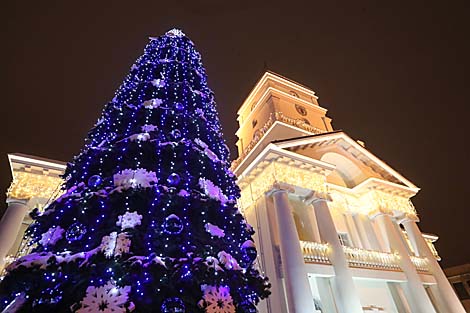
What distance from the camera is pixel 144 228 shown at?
582 cm

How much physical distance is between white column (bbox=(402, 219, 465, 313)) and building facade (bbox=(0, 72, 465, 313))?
0.05 metres

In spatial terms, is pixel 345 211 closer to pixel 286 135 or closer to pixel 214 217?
pixel 286 135

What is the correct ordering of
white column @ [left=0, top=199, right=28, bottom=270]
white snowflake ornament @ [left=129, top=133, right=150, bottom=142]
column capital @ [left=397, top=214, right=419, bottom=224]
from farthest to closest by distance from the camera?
column capital @ [left=397, top=214, right=419, bottom=224], white column @ [left=0, top=199, right=28, bottom=270], white snowflake ornament @ [left=129, top=133, right=150, bottom=142]

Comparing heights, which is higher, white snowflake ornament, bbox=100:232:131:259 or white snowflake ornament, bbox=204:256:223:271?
white snowflake ornament, bbox=100:232:131:259

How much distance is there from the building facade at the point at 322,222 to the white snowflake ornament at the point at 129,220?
16.7 feet

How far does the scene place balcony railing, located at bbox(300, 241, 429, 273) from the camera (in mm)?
11695

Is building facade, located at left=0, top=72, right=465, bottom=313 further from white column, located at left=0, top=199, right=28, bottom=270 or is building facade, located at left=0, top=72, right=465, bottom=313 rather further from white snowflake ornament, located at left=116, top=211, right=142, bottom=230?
white snowflake ornament, located at left=116, top=211, right=142, bottom=230

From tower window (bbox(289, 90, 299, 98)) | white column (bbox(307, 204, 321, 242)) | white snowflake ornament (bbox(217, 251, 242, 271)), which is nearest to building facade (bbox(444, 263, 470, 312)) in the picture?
tower window (bbox(289, 90, 299, 98))

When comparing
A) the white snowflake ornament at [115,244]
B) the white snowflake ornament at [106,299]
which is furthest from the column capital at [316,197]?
the white snowflake ornament at [106,299]

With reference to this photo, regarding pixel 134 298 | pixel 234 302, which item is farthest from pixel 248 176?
pixel 134 298

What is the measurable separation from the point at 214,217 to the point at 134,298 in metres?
2.39

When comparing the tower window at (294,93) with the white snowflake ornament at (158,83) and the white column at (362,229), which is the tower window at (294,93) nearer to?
the white column at (362,229)

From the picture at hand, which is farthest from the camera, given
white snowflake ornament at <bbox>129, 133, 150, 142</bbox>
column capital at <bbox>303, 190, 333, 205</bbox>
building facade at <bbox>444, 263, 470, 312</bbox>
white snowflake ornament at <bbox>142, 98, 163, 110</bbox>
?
building facade at <bbox>444, 263, 470, 312</bbox>

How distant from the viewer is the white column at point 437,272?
13906 mm
